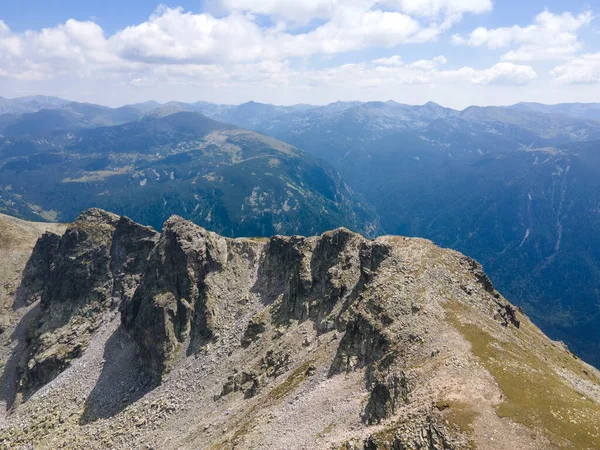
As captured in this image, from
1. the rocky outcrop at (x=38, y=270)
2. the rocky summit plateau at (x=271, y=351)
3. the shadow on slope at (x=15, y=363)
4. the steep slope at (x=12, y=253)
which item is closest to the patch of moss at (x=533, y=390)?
the rocky summit plateau at (x=271, y=351)

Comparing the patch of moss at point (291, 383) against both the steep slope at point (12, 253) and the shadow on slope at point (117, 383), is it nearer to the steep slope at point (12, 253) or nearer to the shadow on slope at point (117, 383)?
the shadow on slope at point (117, 383)

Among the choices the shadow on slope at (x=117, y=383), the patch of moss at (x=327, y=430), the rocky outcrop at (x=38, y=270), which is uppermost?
the patch of moss at (x=327, y=430)

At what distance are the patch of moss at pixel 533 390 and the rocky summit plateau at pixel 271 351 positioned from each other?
29 cm

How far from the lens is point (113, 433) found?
91.2 metres

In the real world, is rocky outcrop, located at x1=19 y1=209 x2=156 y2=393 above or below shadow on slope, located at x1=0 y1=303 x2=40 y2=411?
above

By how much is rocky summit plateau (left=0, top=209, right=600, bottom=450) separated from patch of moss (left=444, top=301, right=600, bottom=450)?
29 centimetres

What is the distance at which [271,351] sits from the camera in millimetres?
93062

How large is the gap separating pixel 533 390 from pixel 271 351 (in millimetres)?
57250

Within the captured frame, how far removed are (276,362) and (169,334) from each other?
39499 millimetres

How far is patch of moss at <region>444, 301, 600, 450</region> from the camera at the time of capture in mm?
44625

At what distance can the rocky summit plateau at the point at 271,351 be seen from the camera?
5262 cm

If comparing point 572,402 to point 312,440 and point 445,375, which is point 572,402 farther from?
point 312,440

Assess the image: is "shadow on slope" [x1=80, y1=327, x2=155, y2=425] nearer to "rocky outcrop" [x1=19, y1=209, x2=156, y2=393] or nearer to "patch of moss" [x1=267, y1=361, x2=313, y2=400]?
"rocky outcrop" [x1=19, y1=209, x2=156, y2=393]

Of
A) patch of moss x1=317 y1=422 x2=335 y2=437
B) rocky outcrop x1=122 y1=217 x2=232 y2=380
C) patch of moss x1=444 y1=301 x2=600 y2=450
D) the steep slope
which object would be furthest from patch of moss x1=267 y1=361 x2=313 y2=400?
the steep slope
